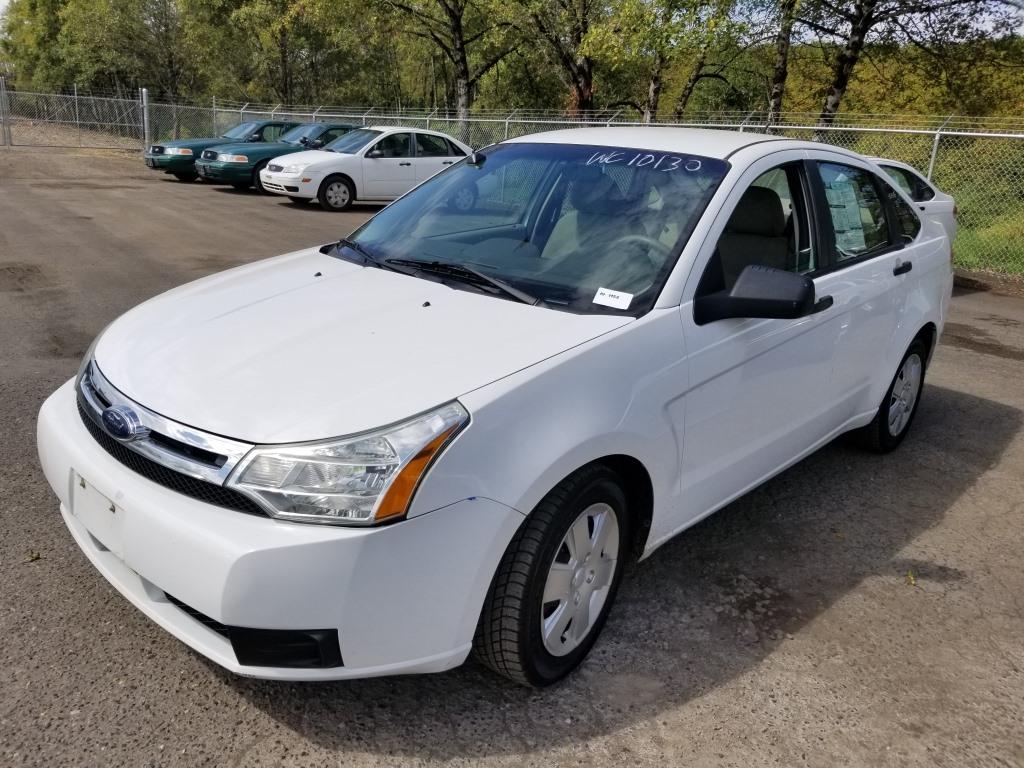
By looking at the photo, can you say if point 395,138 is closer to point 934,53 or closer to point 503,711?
point 934,53

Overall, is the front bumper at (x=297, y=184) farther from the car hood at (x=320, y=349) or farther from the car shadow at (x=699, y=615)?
the car hood at (x=320, y=349)

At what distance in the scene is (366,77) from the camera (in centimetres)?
4472

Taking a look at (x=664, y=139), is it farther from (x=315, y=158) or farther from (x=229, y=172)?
(x=229, y=172)

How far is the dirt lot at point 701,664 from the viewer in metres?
2.45

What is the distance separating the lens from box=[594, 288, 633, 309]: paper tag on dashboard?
2885 millimetres

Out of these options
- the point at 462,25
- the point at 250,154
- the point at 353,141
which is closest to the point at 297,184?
the point at 353,141

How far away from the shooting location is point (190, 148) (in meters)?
19.1

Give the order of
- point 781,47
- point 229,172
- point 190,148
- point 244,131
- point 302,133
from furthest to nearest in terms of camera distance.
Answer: point 244,131 < point 190,148 < point 302,133 < point 229,172 < point 781,47

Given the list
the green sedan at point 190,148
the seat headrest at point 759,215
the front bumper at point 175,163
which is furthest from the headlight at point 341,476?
the front bumper at point 175,163

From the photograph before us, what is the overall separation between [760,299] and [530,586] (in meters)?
1.26

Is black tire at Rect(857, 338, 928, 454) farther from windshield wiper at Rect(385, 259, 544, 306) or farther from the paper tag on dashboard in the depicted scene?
windshield wiper at Rect(385, 259, 544, 306)

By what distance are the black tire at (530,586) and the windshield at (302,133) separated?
17.5m

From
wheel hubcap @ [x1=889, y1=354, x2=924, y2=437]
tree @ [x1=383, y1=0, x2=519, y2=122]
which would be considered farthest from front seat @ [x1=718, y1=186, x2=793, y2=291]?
tree @ [x1=383, y1=0, x2=519, y2=122]

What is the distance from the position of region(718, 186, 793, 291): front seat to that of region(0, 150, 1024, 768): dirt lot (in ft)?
3.97
